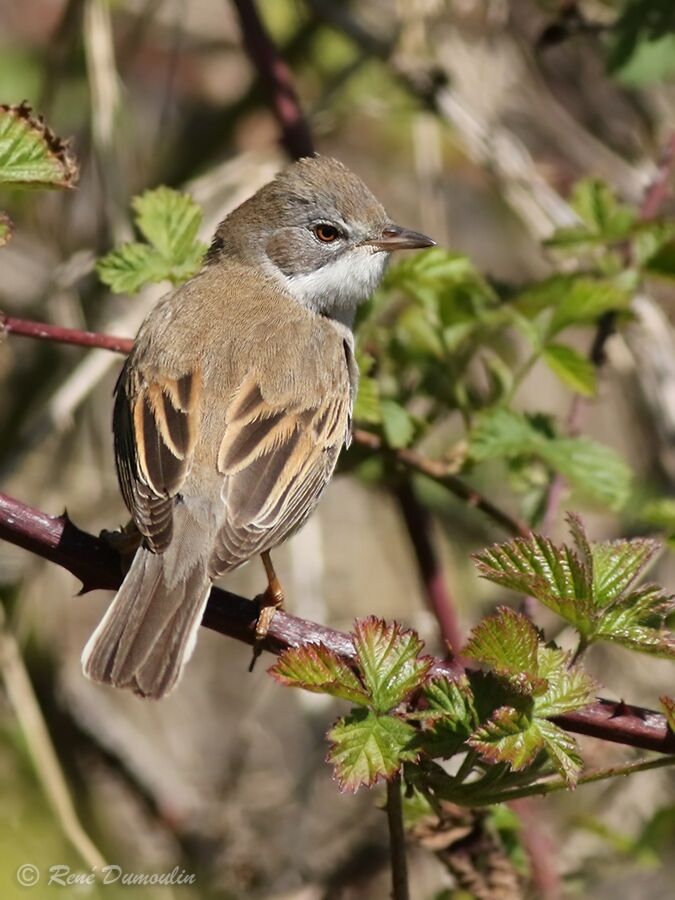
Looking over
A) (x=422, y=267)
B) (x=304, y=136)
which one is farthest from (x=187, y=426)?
(x=304, y=136)

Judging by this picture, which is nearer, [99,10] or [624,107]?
[99,10]

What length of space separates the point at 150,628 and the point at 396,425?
121 centimetres

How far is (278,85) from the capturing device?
16.4 ft

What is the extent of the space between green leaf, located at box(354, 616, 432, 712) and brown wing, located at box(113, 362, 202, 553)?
87 cm

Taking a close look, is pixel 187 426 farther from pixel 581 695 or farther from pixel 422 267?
pixel 581 695

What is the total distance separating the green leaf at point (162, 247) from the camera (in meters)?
3.72

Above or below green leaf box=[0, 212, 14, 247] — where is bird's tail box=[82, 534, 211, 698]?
below

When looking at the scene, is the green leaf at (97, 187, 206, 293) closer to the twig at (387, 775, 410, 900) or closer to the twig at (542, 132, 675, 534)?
the twig at (542, 132, 675, 534)

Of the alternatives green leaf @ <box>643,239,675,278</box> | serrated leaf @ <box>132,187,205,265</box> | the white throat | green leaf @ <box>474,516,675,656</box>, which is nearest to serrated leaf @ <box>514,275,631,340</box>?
green leaf @ <box>643,239,675,278</box>

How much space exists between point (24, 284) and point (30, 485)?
1.11 meters

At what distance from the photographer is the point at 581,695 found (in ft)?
8.66

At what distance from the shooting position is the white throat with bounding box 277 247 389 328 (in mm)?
4453

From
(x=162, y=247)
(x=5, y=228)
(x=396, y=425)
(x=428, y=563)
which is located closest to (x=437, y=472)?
(x=396, y=425)

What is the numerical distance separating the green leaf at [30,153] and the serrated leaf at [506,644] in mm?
1461
